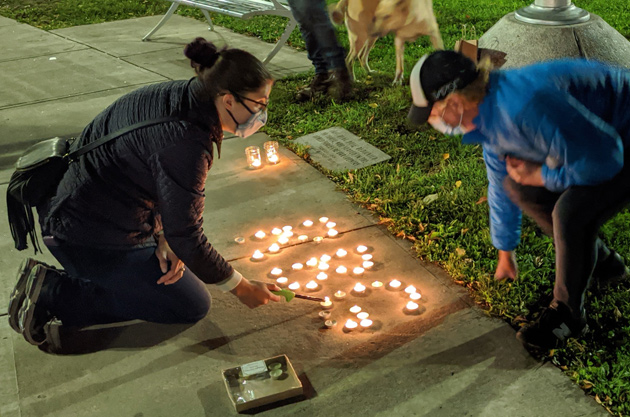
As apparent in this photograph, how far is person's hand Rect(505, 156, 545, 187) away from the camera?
2988 millimetres

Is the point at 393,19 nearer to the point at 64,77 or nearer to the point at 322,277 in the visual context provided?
the point at 322,277

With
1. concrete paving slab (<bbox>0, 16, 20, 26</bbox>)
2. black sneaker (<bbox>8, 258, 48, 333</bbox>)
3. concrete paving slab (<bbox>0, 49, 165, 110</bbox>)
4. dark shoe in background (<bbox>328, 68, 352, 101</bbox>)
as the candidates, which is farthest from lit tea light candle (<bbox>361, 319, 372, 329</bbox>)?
concrete paving slab (<bbox>0, 16, 20, 26</bbox>)

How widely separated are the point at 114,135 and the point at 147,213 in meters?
0.42

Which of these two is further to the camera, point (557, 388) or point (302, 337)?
point (302, 337)

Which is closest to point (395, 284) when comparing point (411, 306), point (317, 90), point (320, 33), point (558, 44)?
point (411, 306)

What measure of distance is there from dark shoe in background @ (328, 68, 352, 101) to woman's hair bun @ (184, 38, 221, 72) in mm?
3597

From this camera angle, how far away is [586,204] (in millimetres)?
2893

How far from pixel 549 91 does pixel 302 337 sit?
154cm

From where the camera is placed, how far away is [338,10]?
20.6ft

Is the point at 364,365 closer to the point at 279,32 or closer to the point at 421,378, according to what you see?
the point at 421,378

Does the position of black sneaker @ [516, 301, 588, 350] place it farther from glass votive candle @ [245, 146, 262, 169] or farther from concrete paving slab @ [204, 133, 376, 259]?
glass votive candle @ [245, 146, 262, 169]

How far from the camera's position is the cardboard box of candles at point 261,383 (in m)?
2.91

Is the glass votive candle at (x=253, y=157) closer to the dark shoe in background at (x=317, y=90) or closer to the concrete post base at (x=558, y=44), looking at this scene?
the dark shoe in background at (x=317, y=90)

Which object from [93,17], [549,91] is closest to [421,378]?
[549,91]
